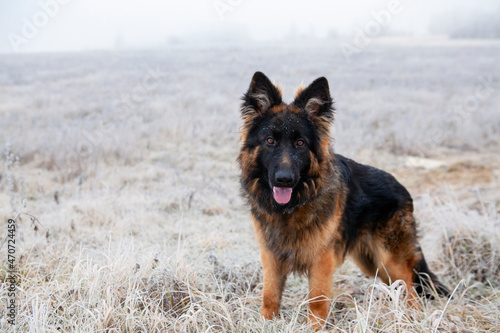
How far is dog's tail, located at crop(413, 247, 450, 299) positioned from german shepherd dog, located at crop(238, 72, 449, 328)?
13 cm

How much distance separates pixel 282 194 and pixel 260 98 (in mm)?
840

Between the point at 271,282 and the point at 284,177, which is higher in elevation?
the point at 284,177

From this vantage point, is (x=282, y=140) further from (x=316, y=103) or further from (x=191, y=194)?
(x=191, y=194)

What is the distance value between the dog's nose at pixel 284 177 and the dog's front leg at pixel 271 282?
643 millimetres

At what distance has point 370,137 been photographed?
9.95 metres

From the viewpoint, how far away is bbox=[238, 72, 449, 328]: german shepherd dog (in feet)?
9.66

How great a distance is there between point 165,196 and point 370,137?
6073 millimetres

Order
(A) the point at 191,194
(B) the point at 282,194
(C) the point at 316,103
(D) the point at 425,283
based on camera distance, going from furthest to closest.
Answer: (A) the point at 191,194 < (D) the point at 425,283 < (C) the point at 316,103 < (B) the point at 282,194

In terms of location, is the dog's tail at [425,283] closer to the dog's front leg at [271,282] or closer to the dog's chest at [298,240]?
the dog's chest at [298,240]

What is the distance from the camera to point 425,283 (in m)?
3.55

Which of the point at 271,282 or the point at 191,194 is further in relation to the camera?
the point at 191,194

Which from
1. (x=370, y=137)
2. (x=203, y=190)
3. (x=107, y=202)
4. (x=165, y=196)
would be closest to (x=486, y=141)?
(x=370, y=137)

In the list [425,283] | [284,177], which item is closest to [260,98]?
[284,177]

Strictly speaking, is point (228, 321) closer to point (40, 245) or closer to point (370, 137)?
point (40, 245)
